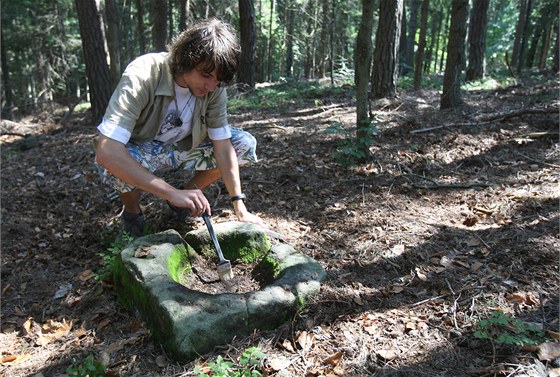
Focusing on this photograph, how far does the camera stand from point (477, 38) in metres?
11.1

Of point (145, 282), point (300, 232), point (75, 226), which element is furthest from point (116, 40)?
point (145, 282)

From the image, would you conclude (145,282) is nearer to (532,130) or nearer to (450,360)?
(450,360)

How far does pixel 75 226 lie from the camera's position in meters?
3.97

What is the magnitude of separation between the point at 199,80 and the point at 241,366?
1764 mm

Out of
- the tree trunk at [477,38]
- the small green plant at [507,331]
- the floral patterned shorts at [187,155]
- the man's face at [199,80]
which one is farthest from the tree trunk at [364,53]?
the tree trunk at [477,38]

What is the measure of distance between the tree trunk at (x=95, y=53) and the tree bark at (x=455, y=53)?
630 centimetres

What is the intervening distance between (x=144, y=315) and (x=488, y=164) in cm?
414

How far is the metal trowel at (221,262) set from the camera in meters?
2.61

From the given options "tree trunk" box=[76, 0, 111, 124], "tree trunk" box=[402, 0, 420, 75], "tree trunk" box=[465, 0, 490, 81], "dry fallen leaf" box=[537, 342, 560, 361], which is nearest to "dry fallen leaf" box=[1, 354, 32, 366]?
"dry fallen leaf" box=[537, 342, 560, 361]

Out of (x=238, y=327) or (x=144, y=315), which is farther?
(x=144, y=315)

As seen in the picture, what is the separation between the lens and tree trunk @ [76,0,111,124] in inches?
291

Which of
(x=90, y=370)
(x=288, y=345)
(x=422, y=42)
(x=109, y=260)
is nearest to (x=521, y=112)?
(x=422, y=42)

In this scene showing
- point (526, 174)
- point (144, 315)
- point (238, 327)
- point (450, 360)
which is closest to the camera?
point (450, 360)

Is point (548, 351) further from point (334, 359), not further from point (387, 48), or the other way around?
point (387, 48)
